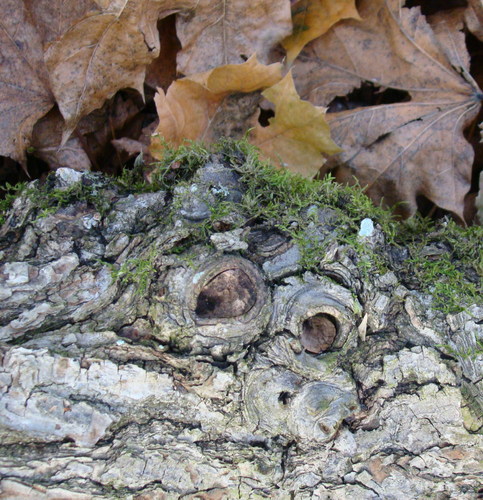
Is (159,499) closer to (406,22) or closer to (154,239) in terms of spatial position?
(154,239)

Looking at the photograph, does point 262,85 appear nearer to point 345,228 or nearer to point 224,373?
point 345,228

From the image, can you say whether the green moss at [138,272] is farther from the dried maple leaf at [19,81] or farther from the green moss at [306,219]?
the dried maple leaf at [19,81]

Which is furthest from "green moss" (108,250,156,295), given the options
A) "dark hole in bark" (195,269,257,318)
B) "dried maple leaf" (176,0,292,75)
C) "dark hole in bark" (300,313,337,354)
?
"dried maple leaf" (176,0,292,75)

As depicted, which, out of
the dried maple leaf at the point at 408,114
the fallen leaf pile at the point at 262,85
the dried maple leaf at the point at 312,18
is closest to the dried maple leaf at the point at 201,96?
the fallen leaf pile at the point at 262,85

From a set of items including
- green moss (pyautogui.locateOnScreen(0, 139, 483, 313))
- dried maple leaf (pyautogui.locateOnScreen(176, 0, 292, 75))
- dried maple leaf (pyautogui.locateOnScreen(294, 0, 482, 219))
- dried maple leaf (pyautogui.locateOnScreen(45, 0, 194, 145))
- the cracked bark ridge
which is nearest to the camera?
the cracked bark ridge

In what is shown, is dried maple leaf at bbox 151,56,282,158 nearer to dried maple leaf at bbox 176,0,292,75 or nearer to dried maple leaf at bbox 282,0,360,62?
dried maple leaf at bbox 176,0,292,75

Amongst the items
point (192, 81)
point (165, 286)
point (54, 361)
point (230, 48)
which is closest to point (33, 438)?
point (54, 361)

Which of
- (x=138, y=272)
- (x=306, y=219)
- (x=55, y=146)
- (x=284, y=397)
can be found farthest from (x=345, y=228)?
(x=55, y=146)
